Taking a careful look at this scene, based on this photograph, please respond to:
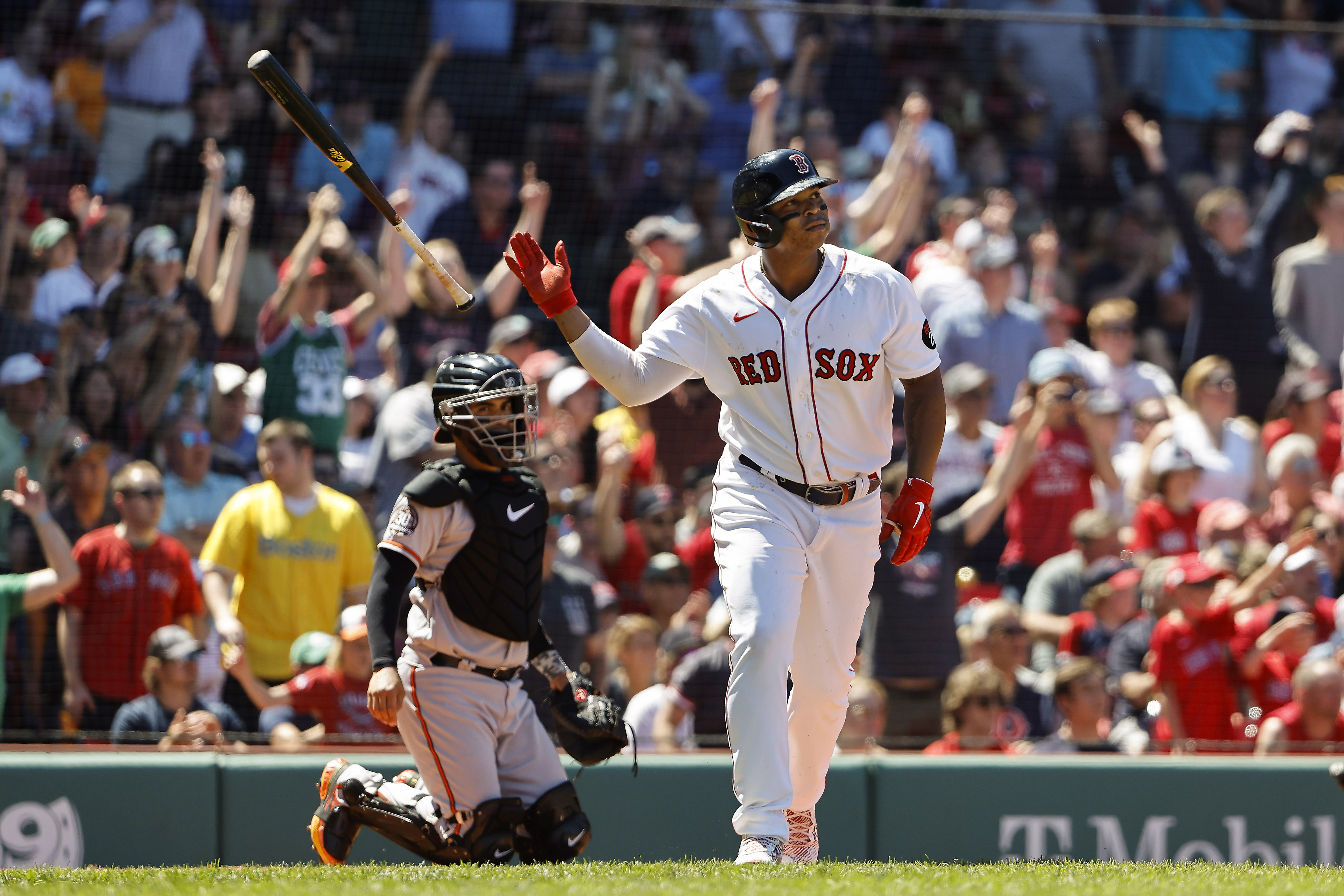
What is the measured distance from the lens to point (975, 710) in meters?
6.66

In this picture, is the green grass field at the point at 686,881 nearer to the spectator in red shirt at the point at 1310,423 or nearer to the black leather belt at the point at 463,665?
the black leather belt at the point at 463,665

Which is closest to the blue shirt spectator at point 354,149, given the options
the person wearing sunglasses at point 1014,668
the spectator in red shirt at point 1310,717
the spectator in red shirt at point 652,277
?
the spectator in red shirt at point 652,277

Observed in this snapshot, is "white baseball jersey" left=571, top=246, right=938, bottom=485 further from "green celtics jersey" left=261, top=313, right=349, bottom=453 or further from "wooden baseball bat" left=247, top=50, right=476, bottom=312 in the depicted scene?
"green celtics jersey" left=261, top=313, right=349, bottom=453

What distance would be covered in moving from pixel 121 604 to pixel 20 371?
1.44 meters

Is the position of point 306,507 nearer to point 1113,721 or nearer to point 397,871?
point 397,871

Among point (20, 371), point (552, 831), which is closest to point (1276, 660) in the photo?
point (552, 831)

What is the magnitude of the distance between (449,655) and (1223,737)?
4002mm

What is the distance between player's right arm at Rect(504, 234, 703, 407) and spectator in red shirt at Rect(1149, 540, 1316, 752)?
3674 mm

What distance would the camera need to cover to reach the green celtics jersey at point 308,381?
7.87 m

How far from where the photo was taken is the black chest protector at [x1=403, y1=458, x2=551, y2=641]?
14.8ft

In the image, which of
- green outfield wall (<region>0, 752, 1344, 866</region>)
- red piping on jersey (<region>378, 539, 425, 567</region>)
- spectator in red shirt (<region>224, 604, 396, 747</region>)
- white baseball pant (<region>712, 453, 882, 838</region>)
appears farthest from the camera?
spectator in red shirt (<region>224, 604, 396, 747</region>)

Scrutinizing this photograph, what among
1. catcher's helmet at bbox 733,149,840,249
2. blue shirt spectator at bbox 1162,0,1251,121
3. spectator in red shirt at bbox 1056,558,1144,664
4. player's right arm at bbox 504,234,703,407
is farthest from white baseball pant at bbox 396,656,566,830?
blue shirt spectator at bbox 1162,0,1251,121

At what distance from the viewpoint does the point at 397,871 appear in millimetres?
4066

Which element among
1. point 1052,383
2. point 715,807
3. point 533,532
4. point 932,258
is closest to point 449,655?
point 533,532
